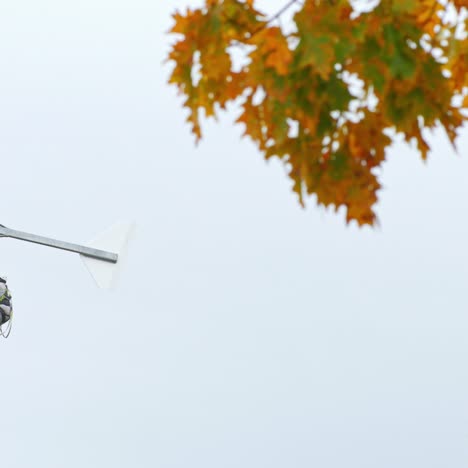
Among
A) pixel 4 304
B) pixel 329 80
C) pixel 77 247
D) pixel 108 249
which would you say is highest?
pixel 4 304

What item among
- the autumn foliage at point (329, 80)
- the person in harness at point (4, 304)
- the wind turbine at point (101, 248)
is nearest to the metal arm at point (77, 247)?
the wind turbine at point (101, 248)

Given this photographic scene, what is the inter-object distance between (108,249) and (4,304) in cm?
492

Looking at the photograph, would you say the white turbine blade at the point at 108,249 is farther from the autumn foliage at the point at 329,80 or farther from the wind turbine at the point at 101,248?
the autumn foliage at the point at 329,80

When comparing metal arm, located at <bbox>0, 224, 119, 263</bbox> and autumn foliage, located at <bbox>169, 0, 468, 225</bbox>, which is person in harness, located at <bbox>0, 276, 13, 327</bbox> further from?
autumn foliage, located at <bbox>169, 0, 468, 225</bbox>

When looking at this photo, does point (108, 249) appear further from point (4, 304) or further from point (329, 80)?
point (329, 80)

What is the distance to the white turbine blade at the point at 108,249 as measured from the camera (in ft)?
73.3

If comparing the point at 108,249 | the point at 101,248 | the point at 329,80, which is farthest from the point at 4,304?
the point at 329,80

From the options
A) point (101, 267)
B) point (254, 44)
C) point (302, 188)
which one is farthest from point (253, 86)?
point (101, 267)

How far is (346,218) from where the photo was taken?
287 inches

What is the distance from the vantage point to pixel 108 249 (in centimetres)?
2280

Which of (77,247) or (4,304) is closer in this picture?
(77,247)

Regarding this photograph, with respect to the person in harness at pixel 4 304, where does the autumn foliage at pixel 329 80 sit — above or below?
below

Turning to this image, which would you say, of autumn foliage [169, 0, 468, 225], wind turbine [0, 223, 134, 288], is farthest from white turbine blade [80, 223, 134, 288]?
autumn foliage [169, 0, 468, 225]

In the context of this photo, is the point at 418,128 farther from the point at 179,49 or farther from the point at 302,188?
the point at 179,49
